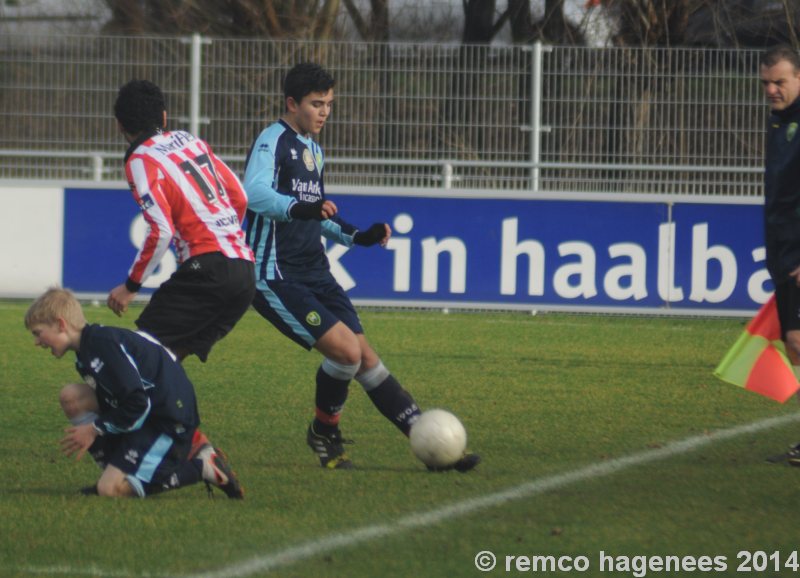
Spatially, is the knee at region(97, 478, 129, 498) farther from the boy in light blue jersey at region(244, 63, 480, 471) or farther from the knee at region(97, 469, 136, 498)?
the boy in light blue jersey at region(244, 63, 480, 471)

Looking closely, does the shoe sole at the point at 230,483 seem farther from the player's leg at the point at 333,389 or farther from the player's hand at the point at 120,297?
the player's leg at the point at 333,389

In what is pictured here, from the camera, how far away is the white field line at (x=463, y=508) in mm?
4812

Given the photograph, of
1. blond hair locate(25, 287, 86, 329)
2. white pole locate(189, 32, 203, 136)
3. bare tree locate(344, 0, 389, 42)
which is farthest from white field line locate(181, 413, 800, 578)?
bare tree locate(344, 0, 389, 42)

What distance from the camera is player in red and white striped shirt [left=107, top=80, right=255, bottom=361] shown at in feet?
20.1

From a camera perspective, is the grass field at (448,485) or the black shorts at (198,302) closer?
the grass field at (448,485)

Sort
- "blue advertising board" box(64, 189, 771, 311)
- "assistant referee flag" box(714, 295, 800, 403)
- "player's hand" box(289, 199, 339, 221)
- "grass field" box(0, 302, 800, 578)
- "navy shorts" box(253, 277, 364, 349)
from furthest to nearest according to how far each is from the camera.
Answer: "blue advertising board" box(64, 189, 771, 311)
"assistant referee flag" box(714, 295, 800, 403)
"navy shorts" box(253, 277, 364, 349)
"player's hand" box(289, 199, 339, 221)
"grass field" box(0, 302, 800, 578)

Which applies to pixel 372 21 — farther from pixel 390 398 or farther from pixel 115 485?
pixel 115 485

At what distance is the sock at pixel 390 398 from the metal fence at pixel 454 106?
27.2ft

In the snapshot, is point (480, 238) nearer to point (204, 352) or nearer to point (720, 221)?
point (720, 221)

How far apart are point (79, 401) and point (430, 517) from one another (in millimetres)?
1413

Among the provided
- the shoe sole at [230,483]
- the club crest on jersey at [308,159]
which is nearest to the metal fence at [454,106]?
the club crest on jersey at [308,159]

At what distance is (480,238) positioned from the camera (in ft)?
45.6

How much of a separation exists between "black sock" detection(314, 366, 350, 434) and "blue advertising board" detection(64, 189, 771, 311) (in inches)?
276

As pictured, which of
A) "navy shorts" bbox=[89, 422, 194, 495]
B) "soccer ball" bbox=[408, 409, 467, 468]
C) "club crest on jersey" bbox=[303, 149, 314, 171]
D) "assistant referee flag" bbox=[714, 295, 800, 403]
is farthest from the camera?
"assistant referee flag" bbox=[714, 295, 800, 403]
